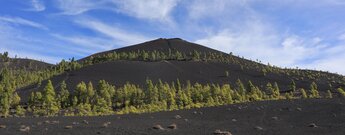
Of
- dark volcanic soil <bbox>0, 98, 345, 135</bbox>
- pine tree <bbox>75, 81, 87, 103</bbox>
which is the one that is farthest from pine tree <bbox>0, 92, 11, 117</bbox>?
dark volcanic soil <bbox>0, 98, 345, 135</bbox>

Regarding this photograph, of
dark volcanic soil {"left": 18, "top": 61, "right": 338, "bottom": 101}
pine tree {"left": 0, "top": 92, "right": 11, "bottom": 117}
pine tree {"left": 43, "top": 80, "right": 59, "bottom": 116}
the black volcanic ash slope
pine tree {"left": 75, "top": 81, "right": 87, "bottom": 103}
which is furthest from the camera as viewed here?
the black volcanic ash slope

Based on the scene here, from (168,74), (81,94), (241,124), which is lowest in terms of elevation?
(241,124)

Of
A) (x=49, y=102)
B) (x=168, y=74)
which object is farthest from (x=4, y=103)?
(x=168, y=74)

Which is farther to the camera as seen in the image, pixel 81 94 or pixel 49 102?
pixel 81 94

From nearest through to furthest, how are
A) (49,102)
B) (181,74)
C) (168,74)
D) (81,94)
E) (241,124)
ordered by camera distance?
(241,124) → (49,102) → (81,94) → (168,74) → (181,74)

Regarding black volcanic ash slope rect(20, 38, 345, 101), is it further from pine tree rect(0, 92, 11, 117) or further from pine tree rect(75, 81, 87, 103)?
pine tree rect(0, 92, 11, 117)

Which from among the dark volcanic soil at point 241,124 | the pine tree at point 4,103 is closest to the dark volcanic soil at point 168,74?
the pine tree at point 4,103

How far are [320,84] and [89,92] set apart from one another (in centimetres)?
9761

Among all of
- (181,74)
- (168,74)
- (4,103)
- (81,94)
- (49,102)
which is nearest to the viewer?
(49,102)

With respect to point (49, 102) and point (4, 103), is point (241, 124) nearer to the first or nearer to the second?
point (49, 102)

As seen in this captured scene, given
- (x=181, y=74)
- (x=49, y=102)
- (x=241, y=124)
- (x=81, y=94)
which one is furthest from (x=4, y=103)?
(x=181, y=74)

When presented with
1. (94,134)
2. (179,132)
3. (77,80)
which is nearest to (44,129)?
(94,134)

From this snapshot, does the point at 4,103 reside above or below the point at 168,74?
below

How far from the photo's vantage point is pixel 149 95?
102938mm
